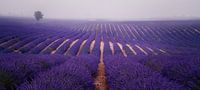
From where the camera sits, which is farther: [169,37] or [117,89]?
[169,37]

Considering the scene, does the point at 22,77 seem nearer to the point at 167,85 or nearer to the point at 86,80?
the point at 86,80

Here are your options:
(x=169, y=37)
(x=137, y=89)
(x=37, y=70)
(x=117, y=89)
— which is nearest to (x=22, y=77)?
(x=37, y=70)

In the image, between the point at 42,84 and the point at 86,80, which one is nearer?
the point at 42,84

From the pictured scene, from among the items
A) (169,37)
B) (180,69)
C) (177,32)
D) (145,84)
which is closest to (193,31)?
(177,32)

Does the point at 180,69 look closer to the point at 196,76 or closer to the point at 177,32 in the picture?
the point at 196,76

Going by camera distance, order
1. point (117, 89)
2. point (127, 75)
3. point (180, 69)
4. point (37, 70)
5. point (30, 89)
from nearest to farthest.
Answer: point (30, 89), point (117, 89), point (127, 75), point (180, 69), point (37, 70)

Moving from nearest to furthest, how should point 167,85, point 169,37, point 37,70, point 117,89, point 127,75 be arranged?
point 167,85
point 117,89
point 127,75
point 37,70
point 169,37

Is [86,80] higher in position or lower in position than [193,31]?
higher

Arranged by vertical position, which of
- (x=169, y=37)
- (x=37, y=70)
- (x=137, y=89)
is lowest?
(x=169, y=37)

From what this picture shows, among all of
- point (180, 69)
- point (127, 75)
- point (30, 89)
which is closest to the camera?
point (30, 89)
